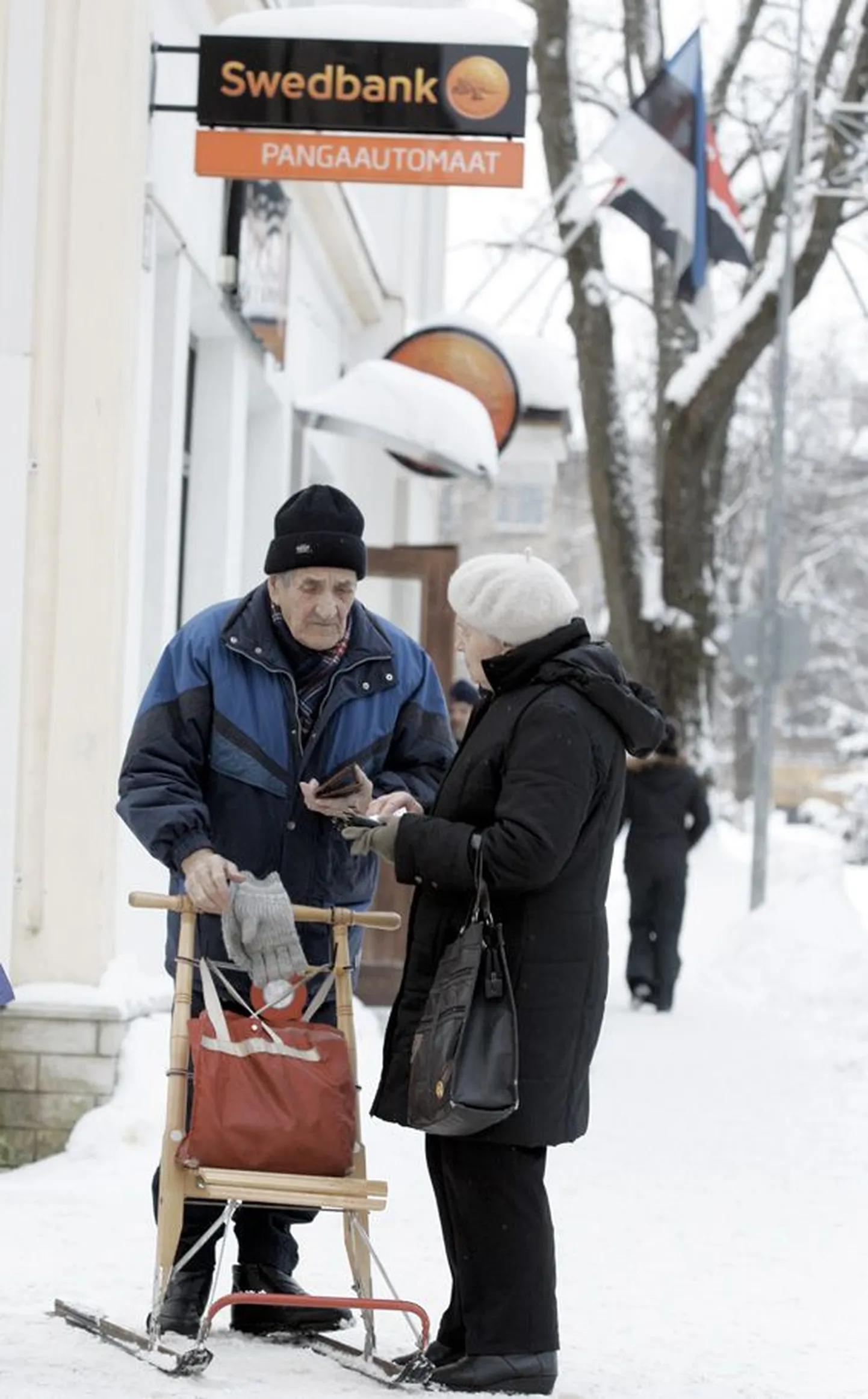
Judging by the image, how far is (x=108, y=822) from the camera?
7777 millimetres

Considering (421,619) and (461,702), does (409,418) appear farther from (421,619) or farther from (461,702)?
(461,702)

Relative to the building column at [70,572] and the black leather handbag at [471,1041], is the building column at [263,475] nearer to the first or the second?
the building column at [70,572]

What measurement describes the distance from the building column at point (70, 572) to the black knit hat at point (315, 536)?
2.56 m

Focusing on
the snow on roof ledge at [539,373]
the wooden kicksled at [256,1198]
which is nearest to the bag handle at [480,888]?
the wooden kicksled at [256,1198]

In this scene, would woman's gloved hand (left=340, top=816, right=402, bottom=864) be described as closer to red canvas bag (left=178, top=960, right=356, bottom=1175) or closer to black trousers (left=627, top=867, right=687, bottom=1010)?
red canvas bag (left=178, top=960, right=356, bottom=1175)

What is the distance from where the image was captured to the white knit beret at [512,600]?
16.3 ft

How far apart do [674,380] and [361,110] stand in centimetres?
1211

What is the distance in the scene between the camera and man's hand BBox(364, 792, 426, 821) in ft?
16.5

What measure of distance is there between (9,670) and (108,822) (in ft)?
1.85

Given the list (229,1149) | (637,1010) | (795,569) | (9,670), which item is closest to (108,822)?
(9,670)

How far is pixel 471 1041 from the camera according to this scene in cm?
472

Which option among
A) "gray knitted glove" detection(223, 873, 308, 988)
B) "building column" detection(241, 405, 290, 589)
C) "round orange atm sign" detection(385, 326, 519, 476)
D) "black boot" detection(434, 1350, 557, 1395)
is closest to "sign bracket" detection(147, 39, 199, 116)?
"building column" detection(241, 405, 290, 589)

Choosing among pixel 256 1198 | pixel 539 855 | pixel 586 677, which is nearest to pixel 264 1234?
pixel 256 1198

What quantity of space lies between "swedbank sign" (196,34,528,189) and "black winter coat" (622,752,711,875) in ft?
23.1
